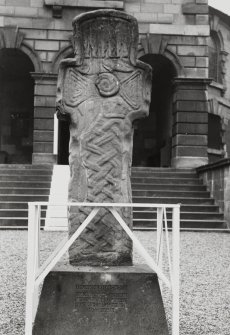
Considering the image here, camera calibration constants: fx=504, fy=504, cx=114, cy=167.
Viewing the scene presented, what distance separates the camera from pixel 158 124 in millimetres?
22297

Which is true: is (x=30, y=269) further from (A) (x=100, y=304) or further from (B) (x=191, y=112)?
(B) (x=191, y=112)

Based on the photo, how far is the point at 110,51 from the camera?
4.40m

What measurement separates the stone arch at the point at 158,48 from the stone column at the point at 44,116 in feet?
10.9

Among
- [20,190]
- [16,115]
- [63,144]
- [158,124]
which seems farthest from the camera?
[16,115]

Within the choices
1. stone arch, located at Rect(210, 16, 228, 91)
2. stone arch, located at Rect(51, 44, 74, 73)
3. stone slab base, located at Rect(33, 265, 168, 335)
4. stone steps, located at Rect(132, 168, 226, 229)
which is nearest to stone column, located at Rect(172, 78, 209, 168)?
stone steps, located at Rect(132, 168, 226, 229)

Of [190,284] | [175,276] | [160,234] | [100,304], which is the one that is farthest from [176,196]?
[175,276]

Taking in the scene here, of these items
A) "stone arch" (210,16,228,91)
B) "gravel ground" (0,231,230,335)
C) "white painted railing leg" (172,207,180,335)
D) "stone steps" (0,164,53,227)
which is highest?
"stone arch" (210,16,228,91)

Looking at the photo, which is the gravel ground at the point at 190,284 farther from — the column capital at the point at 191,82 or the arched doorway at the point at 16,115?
the arched doorway at the point at 16,115

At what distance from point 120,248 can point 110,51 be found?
67.1 inches

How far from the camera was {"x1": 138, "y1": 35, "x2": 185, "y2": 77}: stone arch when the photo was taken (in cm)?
1781

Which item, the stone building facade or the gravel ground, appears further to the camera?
the stone building facade

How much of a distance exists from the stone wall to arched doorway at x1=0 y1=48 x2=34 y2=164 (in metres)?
10.6

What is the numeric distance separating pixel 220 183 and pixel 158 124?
9.39 meters

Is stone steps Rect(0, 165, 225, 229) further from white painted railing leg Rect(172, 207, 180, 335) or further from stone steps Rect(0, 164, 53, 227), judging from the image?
white painted railing leg Rect(172, 207, 180, 335)
